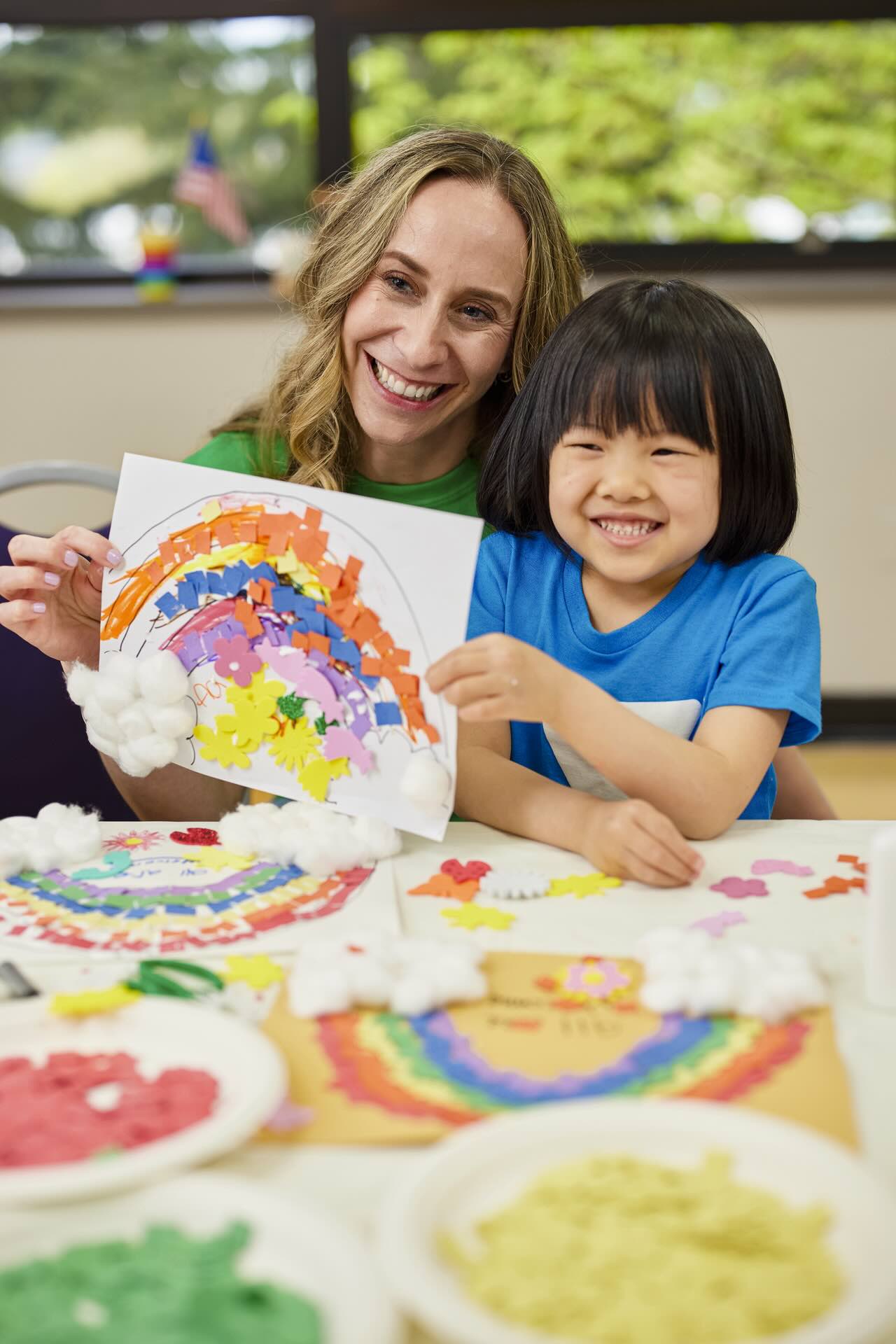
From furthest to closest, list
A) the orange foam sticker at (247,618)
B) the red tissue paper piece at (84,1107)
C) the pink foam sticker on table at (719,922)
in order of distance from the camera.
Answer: the orange foam sticker at (247,618), the pink foam sticker on table at (719,922), the red tissue paper piece at (84,1107)

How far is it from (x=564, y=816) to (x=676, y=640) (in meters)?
0.28

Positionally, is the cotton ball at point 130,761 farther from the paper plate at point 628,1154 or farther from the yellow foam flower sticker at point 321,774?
the paper plate at point 628,1154

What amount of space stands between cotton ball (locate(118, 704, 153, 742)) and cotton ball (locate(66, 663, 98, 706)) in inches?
1.2

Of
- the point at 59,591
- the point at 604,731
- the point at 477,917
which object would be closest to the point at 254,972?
the point at 477,917

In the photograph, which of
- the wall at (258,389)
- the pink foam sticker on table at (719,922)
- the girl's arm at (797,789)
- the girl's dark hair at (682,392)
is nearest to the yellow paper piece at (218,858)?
the pink foam sticker on table at (719,922)

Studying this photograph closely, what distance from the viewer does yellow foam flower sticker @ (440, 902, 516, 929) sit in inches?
34.2

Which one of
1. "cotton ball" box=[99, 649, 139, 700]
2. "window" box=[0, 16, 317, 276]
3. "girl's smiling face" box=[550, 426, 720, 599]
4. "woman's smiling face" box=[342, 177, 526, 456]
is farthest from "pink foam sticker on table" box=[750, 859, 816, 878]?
"window" box=[0, 16, 317, 276]

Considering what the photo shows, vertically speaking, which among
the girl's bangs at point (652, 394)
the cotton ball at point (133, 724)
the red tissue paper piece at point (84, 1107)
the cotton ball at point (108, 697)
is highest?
the girl's bangs at point (652, 394)

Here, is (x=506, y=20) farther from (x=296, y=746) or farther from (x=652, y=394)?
(x=296, y=746)

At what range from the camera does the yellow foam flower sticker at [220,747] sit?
3.55 feet

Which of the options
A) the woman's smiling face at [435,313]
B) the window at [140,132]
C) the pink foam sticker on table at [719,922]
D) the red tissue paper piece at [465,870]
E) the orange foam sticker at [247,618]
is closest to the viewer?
the pink foam sticker on table at [719,922]

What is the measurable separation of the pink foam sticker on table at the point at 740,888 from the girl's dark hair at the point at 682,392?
0.39 m

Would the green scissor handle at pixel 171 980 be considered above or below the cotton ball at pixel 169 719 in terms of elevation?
below

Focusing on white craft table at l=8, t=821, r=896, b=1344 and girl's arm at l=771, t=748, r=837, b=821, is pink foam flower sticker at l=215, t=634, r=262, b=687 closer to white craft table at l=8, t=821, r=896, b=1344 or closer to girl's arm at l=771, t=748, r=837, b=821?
white craft table at l=8, t=821, r=896, b=1344
